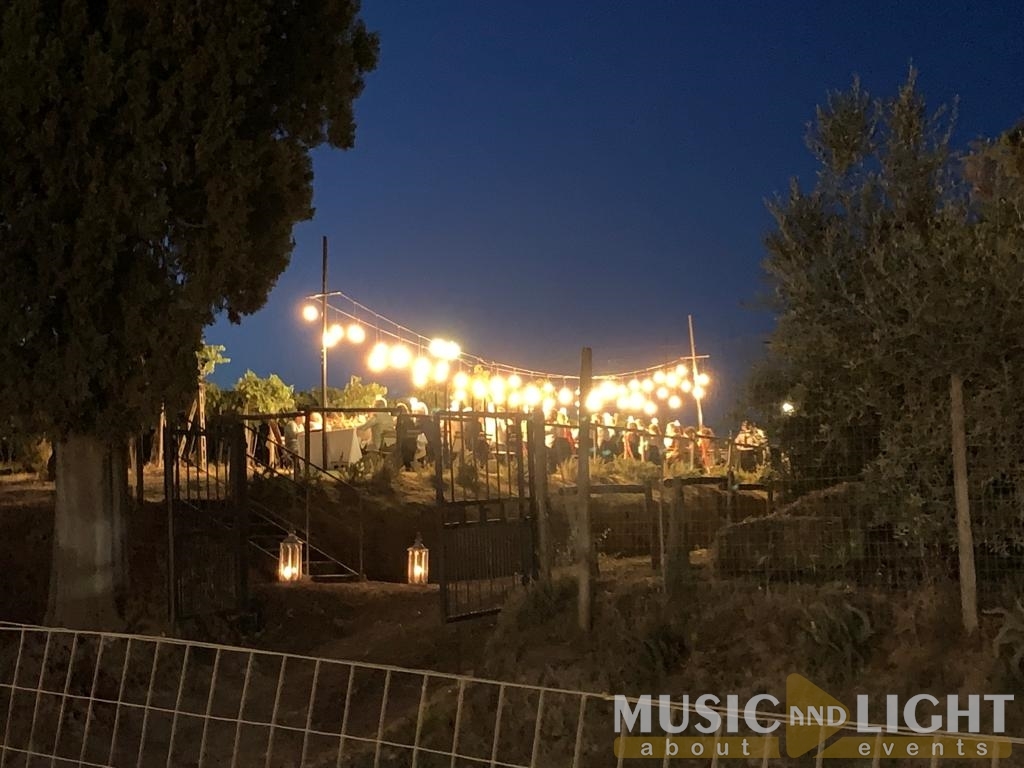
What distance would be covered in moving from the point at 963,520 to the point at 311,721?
495cm

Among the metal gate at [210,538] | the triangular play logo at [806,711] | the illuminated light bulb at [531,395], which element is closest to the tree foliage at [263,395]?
the illuminated light bulb at [531,395]

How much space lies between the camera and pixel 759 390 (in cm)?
786

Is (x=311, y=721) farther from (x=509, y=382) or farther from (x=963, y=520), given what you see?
(x=509, y=382)

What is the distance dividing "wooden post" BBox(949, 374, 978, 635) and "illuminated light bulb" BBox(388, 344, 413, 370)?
16.2 metres

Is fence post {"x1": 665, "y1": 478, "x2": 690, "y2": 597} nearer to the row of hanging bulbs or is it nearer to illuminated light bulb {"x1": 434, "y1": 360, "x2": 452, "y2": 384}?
the row of hanging bulbs

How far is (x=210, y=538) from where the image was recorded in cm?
970

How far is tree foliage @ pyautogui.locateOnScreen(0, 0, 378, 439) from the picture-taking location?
25.1ft

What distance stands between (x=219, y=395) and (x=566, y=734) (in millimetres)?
18618

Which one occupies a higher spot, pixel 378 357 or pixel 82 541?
pixel 378 357

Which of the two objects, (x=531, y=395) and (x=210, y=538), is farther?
(x=531, y=395)

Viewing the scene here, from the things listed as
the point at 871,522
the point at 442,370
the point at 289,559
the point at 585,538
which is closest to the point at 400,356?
the point at 442,370

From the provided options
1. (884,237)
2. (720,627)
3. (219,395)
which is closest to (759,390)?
(884,237)

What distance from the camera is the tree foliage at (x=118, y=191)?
7.64m

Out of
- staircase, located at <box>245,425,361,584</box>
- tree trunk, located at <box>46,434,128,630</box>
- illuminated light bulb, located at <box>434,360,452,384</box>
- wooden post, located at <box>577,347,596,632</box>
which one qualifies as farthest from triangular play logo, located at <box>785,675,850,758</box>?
illuminated light bulb, located at <box>434,360,452,384</box>
